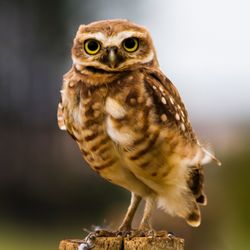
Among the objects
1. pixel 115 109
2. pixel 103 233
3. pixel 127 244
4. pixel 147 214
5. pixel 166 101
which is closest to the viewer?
pixel 127 244

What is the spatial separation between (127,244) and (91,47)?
124cm

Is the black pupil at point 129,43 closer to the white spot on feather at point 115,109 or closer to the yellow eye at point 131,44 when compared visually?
the yellow eye at point 131,44

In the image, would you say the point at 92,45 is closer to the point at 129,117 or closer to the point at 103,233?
the point at 129,117

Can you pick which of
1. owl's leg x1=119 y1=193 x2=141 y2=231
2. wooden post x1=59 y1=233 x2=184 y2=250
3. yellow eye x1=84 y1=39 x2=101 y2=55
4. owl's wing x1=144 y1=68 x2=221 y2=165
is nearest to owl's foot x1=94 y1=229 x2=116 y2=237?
wooden post x1=59 y1=233 x2=184 y2=250

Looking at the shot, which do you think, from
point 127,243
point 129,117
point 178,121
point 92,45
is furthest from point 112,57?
point 127,243

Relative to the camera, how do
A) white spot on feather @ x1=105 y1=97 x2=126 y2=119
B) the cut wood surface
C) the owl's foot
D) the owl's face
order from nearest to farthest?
the cut wood surface
the owl's foot
white spot on feather @ x1=105 y1=97 x2=126 y2=119
the owl's face

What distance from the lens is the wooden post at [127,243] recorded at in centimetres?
400

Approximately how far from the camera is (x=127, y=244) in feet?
13.2

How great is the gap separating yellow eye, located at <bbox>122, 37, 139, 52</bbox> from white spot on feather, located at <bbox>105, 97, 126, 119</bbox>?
1.00 feet

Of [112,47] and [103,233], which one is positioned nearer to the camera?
[103,233]

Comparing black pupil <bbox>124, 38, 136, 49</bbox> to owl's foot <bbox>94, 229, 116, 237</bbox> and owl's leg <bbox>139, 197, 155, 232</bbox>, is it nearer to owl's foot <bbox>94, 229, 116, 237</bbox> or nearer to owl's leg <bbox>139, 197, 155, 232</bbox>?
owl's leg <bbox>139, 197, 155, 232</bbox>

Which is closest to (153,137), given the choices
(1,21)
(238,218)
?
(238,218)

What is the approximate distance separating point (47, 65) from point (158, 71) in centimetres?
1468

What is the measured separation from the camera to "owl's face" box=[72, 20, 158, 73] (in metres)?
4.74
